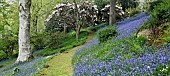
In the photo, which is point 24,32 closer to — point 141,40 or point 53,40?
point 53,40

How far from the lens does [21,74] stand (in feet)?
44.7

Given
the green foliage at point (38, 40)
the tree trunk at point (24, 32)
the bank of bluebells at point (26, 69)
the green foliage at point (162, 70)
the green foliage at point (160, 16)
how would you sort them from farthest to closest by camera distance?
the green foliage at point (38, 40) → the tree trunk at point (24, 32) → the bank of bluebells at point (26, 69) → the green foliage at point (160, 16) → the green foliage at point (162, 70)

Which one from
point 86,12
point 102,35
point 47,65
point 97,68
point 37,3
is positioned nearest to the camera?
point 97,68

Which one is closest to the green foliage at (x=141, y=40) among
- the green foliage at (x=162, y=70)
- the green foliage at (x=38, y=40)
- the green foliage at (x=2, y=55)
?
the green foliage at (x=162, y=70)

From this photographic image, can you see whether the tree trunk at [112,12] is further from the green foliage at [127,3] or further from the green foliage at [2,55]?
the green foliage at [127,3]

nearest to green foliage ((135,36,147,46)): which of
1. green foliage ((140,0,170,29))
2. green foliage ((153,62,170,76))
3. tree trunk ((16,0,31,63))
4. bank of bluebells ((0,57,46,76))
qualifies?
green foliage ((140,0,170,29))

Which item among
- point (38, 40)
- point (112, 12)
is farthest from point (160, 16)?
point (38, 40)

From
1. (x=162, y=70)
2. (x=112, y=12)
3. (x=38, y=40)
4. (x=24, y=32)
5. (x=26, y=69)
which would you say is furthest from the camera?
(x=38, y=40)

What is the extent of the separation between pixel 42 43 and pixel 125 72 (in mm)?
24425

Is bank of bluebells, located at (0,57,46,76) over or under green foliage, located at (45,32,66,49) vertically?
over

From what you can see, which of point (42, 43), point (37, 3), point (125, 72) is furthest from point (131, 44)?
point (37, 3)

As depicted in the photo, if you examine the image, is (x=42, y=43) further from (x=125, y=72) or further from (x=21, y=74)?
(x=125, y=72)

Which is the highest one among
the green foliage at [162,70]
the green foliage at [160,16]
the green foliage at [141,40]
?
the green foliage at [160,16]

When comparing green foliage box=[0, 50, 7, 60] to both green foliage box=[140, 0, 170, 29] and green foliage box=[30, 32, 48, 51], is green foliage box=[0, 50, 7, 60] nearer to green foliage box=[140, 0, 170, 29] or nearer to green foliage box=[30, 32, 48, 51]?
green foliage box=[30, 32, 48, 51]
